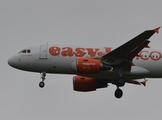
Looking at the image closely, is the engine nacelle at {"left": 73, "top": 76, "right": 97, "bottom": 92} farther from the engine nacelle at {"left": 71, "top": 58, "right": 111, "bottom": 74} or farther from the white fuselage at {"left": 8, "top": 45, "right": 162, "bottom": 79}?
the engine nacelle at {"left": 71, "top": 58, "right": 111, "bottom": 74}

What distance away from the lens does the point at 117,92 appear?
5256cm

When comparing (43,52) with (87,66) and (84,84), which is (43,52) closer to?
(87,66)

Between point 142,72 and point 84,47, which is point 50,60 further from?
point 142,72

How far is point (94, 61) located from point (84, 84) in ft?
19.8

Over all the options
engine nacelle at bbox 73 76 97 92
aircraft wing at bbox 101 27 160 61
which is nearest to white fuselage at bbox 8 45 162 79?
aircraft wing at bbox 101 27 160 61

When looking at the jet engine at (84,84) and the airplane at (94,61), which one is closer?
the airplane at (94,61)

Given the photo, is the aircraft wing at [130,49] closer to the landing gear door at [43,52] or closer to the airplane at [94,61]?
the airplane at [94,61]

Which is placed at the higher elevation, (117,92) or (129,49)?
(129,49)

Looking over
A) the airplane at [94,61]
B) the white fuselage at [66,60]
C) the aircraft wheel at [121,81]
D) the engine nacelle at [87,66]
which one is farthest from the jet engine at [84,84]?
the engine nacelle at [87,66]

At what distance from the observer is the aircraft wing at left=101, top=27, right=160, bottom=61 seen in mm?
47503

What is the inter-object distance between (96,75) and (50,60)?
168 inches

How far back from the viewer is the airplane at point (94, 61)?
160 feet

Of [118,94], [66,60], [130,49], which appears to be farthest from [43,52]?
[118,94]

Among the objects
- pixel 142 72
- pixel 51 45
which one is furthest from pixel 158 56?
pixel 51 45
